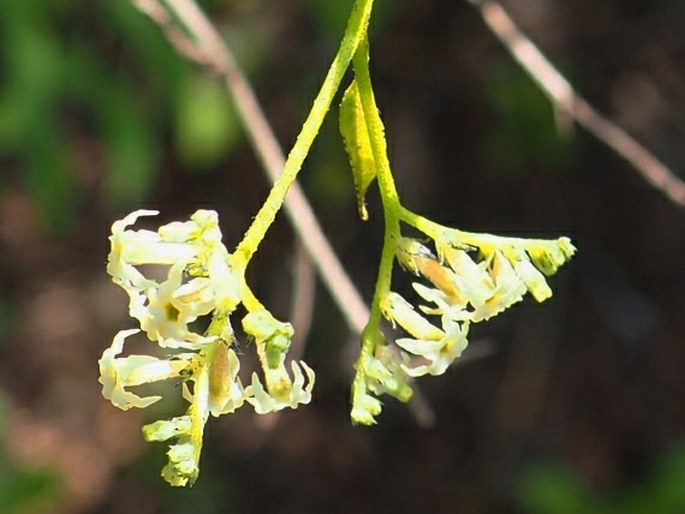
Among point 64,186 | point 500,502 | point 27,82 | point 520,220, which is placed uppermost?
point 27,82

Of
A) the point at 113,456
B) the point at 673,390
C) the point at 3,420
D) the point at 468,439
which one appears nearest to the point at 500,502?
the point at 468,439

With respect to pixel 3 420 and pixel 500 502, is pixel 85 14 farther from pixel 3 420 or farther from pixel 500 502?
pixel 500 502

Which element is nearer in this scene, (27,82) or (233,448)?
→ (27,82)

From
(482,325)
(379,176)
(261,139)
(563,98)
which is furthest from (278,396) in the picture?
(482,325)

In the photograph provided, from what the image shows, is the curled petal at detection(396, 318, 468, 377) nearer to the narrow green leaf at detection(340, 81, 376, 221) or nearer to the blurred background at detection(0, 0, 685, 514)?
the narrow green leaf at detection(340, 81, 376, 221)

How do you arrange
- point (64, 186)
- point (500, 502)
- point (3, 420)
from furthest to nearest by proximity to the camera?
point (500, 502), point (3, 420), point (64, 186)

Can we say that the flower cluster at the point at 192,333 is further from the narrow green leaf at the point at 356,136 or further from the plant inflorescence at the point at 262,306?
the narrow green leaf at the point at 356,136

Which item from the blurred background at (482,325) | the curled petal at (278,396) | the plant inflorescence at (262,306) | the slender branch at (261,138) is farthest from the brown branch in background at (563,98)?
the blurred background at (482,325)
